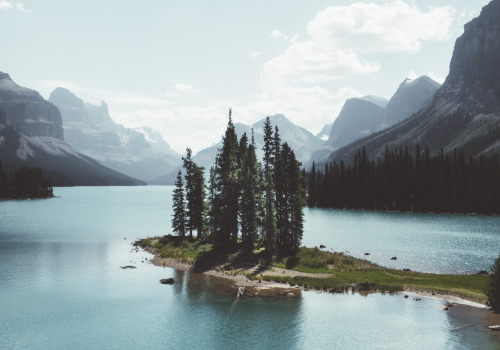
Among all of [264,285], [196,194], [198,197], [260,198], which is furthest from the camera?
[196,194]

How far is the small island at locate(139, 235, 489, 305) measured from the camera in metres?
45.6

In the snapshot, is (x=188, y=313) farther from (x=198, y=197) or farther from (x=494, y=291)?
(x=198, y=197)

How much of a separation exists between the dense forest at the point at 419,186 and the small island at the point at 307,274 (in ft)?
371

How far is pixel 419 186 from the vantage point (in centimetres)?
17012

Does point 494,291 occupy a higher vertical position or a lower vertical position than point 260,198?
lower

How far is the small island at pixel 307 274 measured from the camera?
4556cm

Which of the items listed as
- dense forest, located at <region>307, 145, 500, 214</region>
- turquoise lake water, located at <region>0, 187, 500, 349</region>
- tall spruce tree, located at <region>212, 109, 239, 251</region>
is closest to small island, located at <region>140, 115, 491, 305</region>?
tall spruce tree, located at <region>212, 109, 239, 251</region>

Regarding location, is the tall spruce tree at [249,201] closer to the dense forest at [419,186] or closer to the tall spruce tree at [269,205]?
the tall spruce tree at [269,205]

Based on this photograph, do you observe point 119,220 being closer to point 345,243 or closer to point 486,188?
point 345,243

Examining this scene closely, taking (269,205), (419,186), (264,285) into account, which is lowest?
(264,285)

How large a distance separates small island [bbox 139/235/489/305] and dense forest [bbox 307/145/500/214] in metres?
113

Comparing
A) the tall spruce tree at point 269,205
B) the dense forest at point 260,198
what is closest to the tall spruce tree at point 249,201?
the dense forest at point 260,198

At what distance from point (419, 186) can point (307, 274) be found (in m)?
135

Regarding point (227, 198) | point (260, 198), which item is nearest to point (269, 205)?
point (260, 198)
